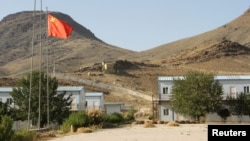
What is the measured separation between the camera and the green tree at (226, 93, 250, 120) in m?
57.1

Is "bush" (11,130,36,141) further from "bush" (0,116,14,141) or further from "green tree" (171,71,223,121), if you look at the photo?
"green tree" (171,71,223,121)

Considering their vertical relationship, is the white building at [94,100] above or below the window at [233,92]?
below

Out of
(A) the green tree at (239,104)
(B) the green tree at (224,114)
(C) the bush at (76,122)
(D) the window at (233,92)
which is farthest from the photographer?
(D) the window at (233,92)

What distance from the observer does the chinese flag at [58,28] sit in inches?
1304

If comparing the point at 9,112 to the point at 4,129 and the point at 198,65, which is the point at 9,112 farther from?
the point at 198,65

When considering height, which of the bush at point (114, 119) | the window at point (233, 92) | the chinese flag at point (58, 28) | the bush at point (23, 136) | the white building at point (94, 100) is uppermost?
the chinese flag at point (58, 28)

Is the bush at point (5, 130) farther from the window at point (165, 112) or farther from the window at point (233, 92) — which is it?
the window at point (233, 92)

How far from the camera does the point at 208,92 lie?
55.3 metres

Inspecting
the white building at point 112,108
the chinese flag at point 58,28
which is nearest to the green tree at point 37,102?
the chinese flag at point 58,28

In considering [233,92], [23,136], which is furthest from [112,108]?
[23,136]

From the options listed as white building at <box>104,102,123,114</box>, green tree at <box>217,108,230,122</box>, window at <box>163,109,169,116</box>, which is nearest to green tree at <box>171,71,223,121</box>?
green tree at <box>217,108,230,122</box>

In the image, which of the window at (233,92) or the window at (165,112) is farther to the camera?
the window at (165,112)

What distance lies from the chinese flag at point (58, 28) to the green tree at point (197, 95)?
83.6ft

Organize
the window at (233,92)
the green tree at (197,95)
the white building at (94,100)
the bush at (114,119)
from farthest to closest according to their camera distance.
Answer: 1. the white building at (94,100)
2. the window at (233,92)
3. the green tree at (197,95)
4. the bush at (114,119)
